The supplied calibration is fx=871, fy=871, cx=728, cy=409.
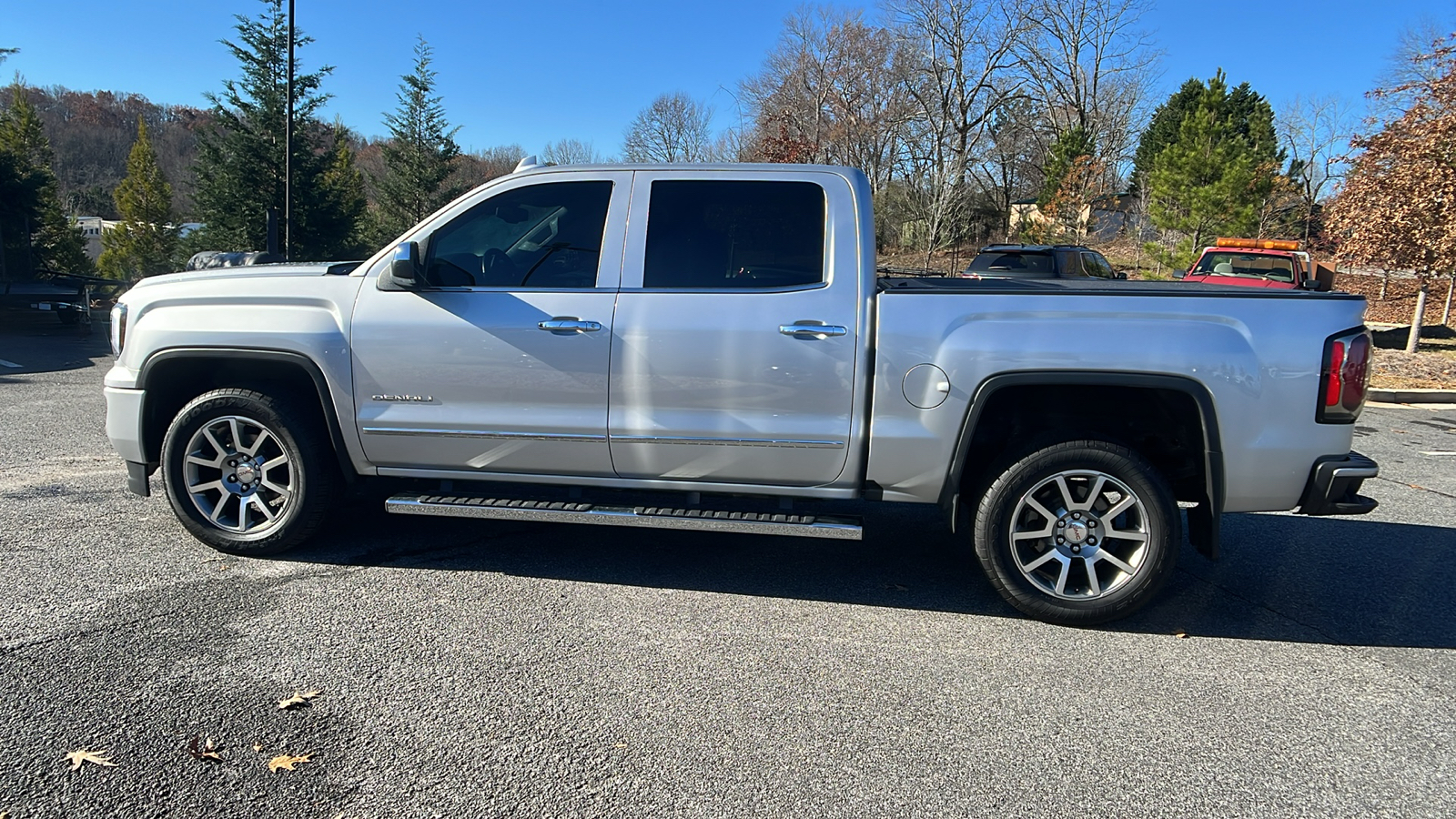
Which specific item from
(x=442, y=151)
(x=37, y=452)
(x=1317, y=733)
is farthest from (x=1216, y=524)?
(x=442, y=151)

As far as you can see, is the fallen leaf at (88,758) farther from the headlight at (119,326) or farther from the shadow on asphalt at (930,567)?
the headlight at (119,326)

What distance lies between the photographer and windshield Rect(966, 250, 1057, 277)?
47.1 feet

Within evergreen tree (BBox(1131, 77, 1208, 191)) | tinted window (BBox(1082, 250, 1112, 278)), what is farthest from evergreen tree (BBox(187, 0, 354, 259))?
evergreen tree (BBox(1131, 77, 1208, 191))

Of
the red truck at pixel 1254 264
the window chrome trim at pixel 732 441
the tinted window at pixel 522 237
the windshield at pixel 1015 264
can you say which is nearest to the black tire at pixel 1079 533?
the window chrome trim at pixel 732 441

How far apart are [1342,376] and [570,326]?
10.9ft

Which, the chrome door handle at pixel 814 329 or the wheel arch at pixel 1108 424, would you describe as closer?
the wheel arch at pixel 1108 424

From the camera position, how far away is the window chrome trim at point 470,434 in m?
4.16

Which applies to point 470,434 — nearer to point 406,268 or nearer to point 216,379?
point 406,268

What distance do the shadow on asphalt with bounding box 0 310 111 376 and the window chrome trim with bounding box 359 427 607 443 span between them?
9.18 metres

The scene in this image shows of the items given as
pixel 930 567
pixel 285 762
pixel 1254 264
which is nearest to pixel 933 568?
pixel 930 567

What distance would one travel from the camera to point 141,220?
32.2 m

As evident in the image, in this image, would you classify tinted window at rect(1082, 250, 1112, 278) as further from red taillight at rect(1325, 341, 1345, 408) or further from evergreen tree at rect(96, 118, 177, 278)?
evergreen tree at rect(96, 118, 177, 278)

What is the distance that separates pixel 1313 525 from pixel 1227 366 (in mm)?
2839

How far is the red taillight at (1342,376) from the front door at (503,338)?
10.1 feet
